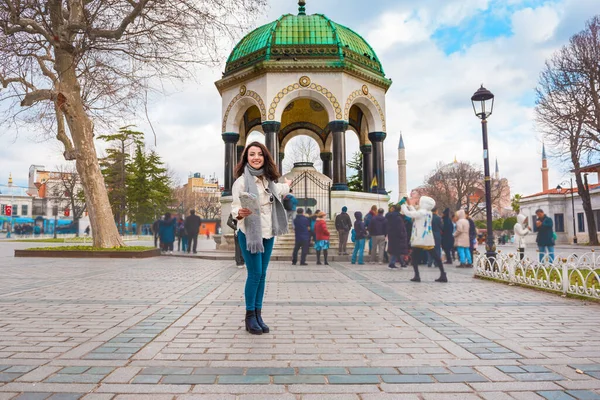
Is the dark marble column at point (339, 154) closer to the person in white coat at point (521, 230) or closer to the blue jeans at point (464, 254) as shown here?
the blue jeans at point (464, 254)

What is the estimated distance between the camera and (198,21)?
13.7 m

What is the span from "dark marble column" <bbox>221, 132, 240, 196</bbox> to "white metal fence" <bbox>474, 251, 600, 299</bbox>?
45.1 ft

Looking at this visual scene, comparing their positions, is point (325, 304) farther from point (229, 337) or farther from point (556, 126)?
point (556, 126)

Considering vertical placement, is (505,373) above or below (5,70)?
below

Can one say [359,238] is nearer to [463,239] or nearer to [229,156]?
[463,239]

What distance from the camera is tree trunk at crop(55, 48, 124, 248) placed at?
1500cm

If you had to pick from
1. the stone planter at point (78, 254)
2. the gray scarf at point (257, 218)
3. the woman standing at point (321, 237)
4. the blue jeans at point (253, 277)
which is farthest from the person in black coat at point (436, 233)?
the stone planter at point (78, 254)

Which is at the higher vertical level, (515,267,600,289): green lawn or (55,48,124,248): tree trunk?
(55,48,124,248): tree trunk

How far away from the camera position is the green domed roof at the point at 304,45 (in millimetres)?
19719

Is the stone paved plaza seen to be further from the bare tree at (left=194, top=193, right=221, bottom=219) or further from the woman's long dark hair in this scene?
the bare tree at (left=194, top=193, right=221, bottom=219)

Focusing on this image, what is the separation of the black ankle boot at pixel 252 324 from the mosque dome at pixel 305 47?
1657cm

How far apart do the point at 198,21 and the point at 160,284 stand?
9176 mm

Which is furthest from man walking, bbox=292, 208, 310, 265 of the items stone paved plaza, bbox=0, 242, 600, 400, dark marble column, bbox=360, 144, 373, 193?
dark marble column, bbox=360, 144, 373, 193

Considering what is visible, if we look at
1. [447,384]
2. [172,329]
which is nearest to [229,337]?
[172,329]
